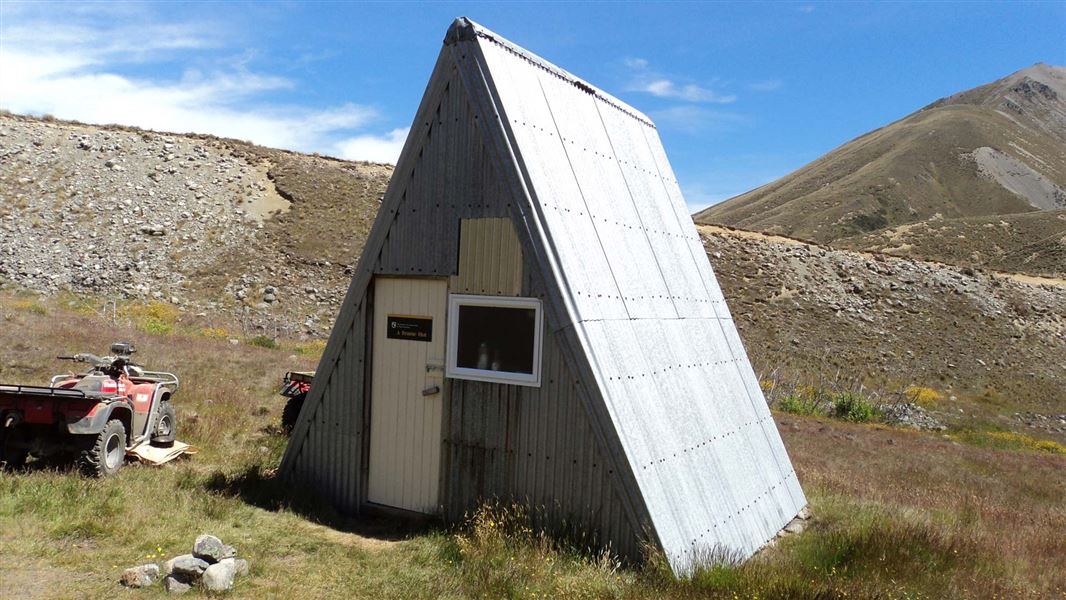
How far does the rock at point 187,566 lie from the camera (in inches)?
237

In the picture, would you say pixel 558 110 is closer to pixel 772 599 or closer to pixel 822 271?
pixel 772 599

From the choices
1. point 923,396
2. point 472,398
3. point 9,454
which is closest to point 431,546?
point 472,398

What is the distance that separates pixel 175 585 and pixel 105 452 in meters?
3.84

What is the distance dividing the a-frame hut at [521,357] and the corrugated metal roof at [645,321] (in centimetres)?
3

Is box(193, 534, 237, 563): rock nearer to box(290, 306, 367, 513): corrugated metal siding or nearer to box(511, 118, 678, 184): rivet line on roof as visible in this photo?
box(290, 306, 367, 513): corrugated metal siding

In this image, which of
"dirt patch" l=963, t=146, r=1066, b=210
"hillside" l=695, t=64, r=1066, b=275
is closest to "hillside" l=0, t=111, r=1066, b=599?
"hillside" l=695, t=64, r=1066, b=275

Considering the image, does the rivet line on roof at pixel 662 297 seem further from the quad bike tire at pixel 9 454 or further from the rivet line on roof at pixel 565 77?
the quad bike tire at pixel 9 454

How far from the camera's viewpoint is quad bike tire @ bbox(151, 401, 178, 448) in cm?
1059

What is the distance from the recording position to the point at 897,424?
2698cm

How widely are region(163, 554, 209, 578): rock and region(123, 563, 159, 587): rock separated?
0.32ft

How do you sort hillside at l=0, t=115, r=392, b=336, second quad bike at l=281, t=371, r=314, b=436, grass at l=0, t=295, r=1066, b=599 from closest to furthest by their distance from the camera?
grass at l=0, t=295, r=1066, b=599
second quad bike at l=281, t=371, r=314, b=436
hillside at l=0, t=115, r=392, b=336

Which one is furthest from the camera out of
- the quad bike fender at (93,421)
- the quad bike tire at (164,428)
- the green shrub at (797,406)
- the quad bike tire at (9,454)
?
the green shrub at (797,406)

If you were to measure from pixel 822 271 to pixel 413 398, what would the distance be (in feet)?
Result: 139

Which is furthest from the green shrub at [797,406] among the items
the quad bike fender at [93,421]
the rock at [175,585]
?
the rock at [175,585]
